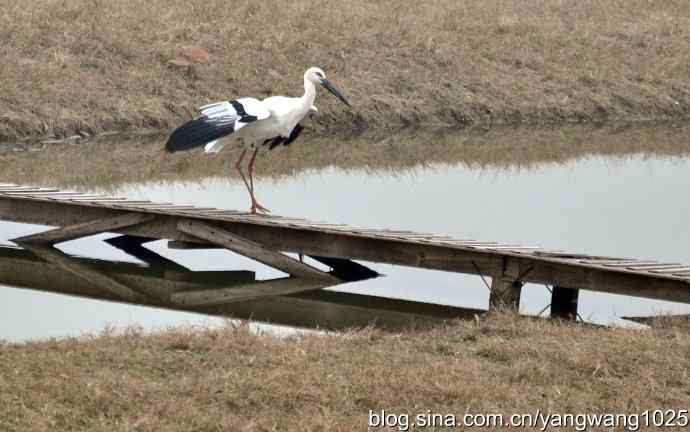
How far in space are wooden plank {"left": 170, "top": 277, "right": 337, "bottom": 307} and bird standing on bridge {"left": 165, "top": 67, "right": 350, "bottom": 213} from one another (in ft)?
2.80

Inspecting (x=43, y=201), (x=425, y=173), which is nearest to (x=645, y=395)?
(x=43, y=201)

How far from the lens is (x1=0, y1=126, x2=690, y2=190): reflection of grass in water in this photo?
15969 mm

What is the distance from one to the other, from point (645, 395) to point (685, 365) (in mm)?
707

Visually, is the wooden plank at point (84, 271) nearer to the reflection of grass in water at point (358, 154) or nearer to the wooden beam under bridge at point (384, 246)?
the wooden beam under bridge at point (384, 246)

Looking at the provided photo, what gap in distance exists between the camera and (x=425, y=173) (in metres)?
17.4

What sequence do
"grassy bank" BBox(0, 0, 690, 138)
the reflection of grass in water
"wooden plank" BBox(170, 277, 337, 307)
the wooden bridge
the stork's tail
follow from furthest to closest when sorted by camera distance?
"grassy bank" BBox(0, 0, 690, 138) → the reflection of grass in water → "wooden plank" BBox(170, 277, 337, 307) → the stork's tail → the wooden bridge

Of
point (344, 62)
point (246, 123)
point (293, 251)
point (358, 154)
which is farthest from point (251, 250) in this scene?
point (344, 62)

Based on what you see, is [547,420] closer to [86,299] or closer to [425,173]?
[86,299]

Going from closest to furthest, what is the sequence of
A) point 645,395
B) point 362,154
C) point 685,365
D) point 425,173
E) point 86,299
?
point 645,395
point 685,365
point 86,299
point 425,173
point 362,154

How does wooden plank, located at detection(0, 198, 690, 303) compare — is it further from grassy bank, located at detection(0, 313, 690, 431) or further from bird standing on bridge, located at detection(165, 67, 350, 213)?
grassy bank, located at detection(0, 313, 690, 431)

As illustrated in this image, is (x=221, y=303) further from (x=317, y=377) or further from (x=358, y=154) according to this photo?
(x=358, y=154)

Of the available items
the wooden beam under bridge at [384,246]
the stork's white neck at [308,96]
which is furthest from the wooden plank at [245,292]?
the stork's white neck at [308,96]

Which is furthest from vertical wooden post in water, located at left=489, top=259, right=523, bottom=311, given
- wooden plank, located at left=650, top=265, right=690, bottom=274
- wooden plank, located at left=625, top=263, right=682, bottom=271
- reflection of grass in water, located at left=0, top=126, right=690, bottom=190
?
reflection of grass in water, located at left=0, top=126, right=690, bottom=190

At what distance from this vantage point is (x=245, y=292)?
10.7 meters
